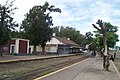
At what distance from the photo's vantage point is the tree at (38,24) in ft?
264

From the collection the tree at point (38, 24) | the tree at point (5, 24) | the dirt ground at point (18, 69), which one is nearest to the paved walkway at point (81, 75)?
the dirt ground at point (18, 69)

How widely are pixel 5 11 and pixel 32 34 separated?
26026mm

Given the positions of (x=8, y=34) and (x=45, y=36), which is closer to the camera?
(x=8, y=34)

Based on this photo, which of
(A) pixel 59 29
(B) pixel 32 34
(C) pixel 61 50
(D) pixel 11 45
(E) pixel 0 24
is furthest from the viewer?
(A) pixel 59 29

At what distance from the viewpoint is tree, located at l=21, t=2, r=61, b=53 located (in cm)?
8044

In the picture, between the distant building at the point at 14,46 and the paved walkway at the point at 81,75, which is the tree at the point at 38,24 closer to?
the distant building at the point at 14,46

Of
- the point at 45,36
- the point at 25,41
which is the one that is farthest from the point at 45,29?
the point at 25,41

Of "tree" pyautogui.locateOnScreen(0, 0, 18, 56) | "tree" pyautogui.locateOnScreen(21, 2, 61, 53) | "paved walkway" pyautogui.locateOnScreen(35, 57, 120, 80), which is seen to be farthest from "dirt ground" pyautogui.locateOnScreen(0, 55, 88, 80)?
"tree" pyautogui.locateOnScreen(21, 2, 61, 53)

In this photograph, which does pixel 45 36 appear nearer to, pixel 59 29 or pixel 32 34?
pixel 32 34

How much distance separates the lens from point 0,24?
54031 mm

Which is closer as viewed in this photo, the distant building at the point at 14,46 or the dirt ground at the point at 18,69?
the dirt ground at the point at 18,69

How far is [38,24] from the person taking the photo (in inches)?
3159

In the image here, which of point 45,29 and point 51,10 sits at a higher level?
point 51,10

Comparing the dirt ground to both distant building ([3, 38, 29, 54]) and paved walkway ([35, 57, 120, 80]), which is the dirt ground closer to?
paved walkway ([35, 57, 120, 80])
